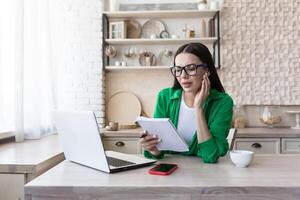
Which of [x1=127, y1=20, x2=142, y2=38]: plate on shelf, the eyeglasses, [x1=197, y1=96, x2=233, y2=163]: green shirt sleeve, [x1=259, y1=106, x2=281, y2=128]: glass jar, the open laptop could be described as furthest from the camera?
[x1=127, y1=20, x2=142, y2=38]: plate on shelf

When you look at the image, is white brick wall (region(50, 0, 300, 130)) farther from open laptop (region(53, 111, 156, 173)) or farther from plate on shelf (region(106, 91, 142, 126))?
open laptop (region(53, 111, 156, 173))

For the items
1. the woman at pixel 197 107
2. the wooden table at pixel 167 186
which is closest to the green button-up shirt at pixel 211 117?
the woman at pixel 197 107

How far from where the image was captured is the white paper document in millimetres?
1207

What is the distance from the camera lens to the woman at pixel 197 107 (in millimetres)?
1354

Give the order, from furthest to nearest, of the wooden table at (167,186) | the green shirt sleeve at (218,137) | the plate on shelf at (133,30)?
1. the plate on shelf at (133,30)
2. the green shirt sleeve at (218,137)
3. the wooden table at (167,186)

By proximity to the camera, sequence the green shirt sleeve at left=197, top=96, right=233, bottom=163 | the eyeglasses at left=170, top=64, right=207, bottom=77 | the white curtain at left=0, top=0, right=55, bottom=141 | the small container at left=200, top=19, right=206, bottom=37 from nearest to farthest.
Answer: the green shirt sleeve at left=197, top=96, right=233, bottom=163 → the eyeglasses at left=170, top=64, right=207, bottom=77 → the white curtain at left=0, top=0, right=55, bottom=141 → the small container at left=200, top=19, right=206, bottom=37

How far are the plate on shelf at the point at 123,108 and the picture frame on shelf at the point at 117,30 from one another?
2.12 feet

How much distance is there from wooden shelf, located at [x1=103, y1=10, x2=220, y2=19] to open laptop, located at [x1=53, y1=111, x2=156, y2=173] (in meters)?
2.34

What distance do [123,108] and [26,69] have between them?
50.0 inches

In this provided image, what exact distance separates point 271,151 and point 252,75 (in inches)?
37.7

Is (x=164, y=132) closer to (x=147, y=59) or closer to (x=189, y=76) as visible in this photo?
(x=189, y=76)

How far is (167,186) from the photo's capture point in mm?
960

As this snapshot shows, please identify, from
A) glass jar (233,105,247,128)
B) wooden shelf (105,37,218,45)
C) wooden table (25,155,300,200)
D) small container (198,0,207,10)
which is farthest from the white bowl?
small container (198,0,207,10)

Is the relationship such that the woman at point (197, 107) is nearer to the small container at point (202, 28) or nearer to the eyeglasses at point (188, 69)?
the eyeglasses at point (188, 69)
